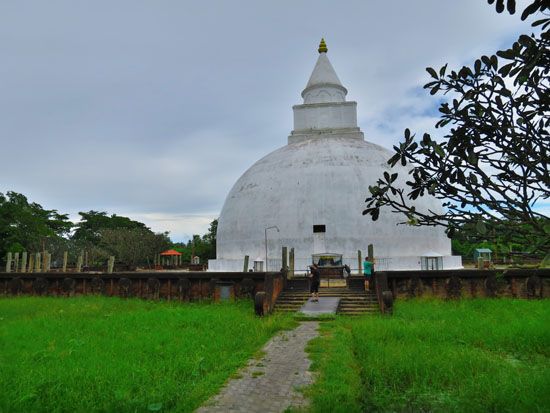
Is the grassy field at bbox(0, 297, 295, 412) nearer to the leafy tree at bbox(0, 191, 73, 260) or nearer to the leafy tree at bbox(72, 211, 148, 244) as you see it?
the leafy tree at bbox(0, 191, 73, 260)

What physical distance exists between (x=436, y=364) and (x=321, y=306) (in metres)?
6.25

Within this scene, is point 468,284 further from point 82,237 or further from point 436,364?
point 82,237

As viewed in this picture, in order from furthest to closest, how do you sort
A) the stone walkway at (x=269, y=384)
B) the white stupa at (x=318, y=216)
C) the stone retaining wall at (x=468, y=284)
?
the white stupa at (x=318, y=216) → the stone retaining wall at (x=468, y=284) → the stone walkway at (x=269, y=384)

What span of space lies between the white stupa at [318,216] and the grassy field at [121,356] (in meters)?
9.78

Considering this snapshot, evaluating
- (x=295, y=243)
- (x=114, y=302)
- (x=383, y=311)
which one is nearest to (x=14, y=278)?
(x=114, y=302)

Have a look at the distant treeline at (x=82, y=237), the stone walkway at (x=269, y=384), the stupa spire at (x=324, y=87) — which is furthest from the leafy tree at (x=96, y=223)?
the stone walkway at (x=269, y=384)

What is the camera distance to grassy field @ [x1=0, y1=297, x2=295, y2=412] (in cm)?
493

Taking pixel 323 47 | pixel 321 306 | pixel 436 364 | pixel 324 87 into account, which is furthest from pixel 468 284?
pixel 323 47

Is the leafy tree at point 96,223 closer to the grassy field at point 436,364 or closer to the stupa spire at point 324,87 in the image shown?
the stupa spire at point 324,87

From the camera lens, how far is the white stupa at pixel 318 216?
68.3 feet

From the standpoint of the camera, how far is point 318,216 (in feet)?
69.5

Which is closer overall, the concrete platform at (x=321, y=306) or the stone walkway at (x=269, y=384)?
the stone walkway at (x=269, y=384)

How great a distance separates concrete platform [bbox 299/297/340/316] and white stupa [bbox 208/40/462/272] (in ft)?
24.2

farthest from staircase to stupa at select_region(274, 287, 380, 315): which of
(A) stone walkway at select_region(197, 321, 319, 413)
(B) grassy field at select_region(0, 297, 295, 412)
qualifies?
(A) stone walkway at select_region(197, 321, 319, 413)
